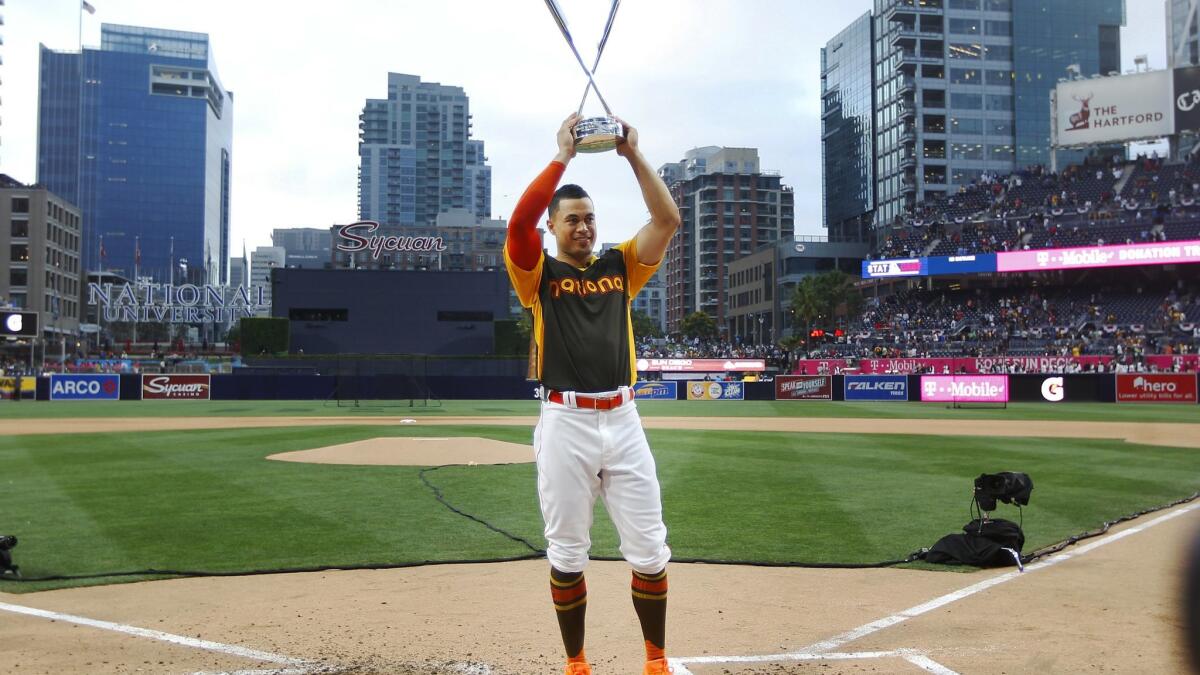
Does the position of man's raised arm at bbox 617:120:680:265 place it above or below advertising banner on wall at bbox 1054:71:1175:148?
below

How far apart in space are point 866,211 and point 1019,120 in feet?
62.2

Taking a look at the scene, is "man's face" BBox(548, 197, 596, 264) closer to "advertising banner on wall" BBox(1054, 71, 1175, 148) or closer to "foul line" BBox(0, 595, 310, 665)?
"foul line" BBox(0, 595, 310, 665)

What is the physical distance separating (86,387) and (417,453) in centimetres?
3296

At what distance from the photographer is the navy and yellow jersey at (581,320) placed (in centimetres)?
429

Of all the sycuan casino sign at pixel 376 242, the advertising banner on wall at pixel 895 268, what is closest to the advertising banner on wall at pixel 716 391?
the advertising banner on wall at pixel 895 268

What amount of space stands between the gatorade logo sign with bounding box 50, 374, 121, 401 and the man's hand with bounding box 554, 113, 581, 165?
4351 centimetres

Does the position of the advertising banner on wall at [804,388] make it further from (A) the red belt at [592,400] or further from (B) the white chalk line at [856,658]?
(A) the red belt at [592,400]

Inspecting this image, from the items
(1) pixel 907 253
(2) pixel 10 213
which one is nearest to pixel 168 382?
(1) pixel 907 253

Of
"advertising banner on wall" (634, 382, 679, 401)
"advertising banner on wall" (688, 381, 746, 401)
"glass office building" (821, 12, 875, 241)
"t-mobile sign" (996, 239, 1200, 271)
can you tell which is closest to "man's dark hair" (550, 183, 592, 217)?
"advertising banner on wall" (688, 381, 746, 401)

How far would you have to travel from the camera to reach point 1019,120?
293ft

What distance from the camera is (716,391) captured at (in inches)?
1750

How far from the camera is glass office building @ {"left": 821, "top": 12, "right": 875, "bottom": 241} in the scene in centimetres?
10044

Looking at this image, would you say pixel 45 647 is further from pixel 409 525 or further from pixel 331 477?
pixel 331 477

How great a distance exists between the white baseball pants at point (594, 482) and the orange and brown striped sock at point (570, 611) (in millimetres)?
68
